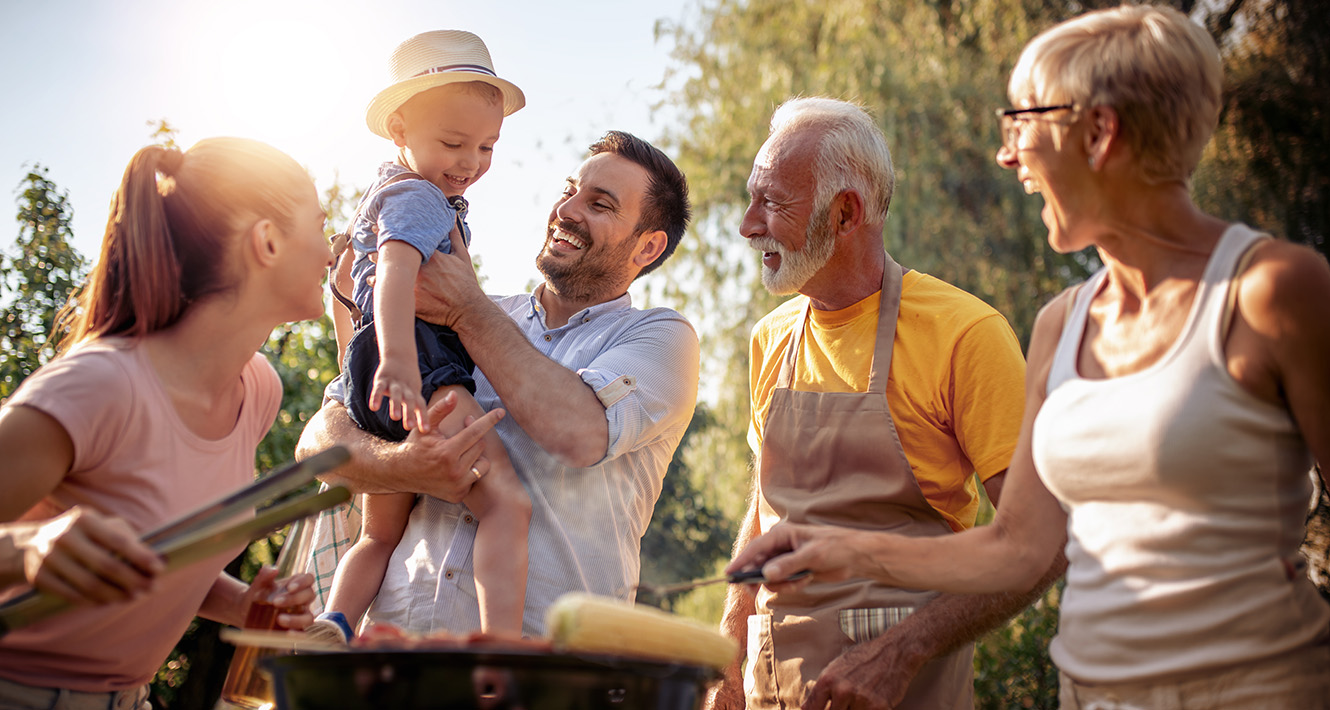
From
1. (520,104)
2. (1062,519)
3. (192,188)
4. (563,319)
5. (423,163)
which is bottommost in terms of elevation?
(1062,519)

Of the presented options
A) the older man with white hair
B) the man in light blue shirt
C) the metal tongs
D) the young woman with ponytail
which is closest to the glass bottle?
the young woman with ponytail

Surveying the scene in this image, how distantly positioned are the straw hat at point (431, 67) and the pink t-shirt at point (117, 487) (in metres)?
1.35

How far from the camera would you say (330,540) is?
340cm

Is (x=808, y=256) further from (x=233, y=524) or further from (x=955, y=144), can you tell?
(x=955, y=144)

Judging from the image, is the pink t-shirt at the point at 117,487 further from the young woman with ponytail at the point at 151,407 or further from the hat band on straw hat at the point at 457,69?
the hat band on straw hat at the point at 457,69

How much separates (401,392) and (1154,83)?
6.09ft

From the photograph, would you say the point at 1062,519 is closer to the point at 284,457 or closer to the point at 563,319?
the point at 563,319

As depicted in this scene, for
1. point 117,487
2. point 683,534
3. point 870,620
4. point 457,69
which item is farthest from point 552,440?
point 683,534

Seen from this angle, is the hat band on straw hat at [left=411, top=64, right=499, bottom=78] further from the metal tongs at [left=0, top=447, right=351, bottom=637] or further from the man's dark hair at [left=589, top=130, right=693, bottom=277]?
the metal tongs at [left=0, top=447, right=351, bottom=637]

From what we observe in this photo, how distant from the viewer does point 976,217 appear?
8648 mm

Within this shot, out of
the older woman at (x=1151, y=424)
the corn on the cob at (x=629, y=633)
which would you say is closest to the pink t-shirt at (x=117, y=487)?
the corn on the cob at (x=629, y=633)

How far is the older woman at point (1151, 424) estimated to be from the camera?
1681 mm

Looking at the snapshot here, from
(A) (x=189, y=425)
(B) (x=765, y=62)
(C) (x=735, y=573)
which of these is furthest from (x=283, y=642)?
(B) (x=765, y=62)

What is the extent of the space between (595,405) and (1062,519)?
131cm
